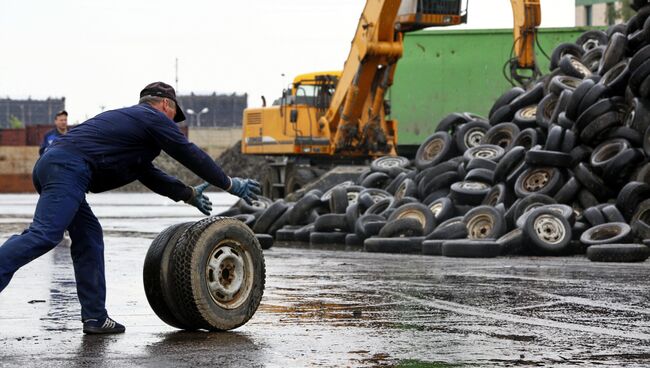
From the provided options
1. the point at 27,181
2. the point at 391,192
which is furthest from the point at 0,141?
the point at 391,192

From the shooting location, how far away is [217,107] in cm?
14612

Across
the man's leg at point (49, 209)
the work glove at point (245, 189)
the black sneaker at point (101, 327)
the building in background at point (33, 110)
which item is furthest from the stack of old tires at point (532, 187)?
the building in background at point (33, 110)

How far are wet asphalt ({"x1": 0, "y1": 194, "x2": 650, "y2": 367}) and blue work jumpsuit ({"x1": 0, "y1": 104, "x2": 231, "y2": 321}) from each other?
0.39m

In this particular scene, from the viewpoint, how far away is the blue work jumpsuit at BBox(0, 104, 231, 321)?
7879mm

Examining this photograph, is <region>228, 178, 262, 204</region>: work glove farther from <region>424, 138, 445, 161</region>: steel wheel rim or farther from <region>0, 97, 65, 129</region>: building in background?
<region>0, 97, 65, 129</region>: building in background

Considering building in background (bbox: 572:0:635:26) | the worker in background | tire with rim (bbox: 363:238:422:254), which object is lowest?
tire with rim (bbox: 363:238:422:254)

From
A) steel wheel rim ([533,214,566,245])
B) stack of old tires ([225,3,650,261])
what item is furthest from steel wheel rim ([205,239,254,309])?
steel wheel rim ([533,214,566,245])

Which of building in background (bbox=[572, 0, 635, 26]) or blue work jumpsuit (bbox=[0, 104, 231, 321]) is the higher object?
building in background (bbox=[572, 0, 635, 26])

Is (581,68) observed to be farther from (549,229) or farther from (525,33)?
(549,229)

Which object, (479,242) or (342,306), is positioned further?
(479,242)

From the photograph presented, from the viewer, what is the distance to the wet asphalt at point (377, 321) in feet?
22.8

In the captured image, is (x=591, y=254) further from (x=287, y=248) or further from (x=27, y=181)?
(x=27, y=181)

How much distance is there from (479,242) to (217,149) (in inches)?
2921

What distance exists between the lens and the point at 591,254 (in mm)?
15398
